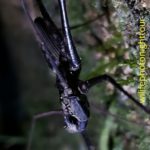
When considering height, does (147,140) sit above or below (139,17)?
below

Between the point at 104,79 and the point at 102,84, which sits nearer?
the point at 104,79

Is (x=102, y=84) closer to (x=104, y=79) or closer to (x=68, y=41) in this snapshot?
(x=104, y=79)

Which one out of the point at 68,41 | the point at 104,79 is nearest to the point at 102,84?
the point at 104,79

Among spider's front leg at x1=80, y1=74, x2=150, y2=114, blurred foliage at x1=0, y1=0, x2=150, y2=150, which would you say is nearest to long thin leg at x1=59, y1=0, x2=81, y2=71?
spider's front leg at x1=80, y1=74, x2=150, y2=114

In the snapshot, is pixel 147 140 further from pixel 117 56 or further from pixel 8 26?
pixel 8 26

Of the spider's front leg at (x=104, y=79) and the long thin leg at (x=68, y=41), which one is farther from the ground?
the long thin leg at (x=68, y=41)

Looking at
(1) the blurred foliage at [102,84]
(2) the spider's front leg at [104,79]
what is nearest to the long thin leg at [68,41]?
→ (2) the spider's front leg at [104,79]

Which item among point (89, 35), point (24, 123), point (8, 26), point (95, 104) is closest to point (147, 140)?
point (95, 104)

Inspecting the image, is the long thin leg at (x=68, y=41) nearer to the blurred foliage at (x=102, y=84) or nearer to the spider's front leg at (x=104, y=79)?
the spider's front leg at (x=104, y=79)
